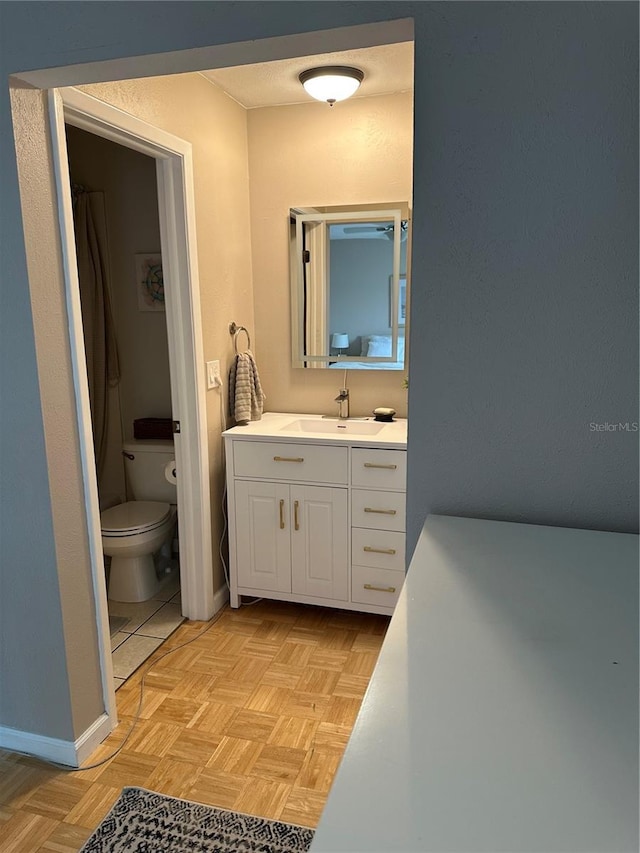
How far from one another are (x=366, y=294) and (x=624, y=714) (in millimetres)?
2469

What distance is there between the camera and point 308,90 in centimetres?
257

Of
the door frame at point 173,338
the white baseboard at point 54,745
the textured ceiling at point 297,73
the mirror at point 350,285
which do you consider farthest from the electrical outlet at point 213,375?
the white baseboard at point 54,745

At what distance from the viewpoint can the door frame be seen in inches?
72.8

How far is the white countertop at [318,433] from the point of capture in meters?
2.65

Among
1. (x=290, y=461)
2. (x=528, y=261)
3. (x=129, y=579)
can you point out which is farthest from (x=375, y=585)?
(x=528, y=261)

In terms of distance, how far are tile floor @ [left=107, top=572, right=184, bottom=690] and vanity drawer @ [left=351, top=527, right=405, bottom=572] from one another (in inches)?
35.2

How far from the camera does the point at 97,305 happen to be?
10.7 ft

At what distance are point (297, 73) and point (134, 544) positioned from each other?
220cm

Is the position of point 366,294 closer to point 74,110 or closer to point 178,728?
point 74,110

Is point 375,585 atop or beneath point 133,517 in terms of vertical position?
beneath

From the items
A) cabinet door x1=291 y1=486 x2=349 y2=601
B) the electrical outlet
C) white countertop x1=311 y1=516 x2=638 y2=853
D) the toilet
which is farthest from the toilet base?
white countertop x1=311 y1=516 x2=638 y2=853

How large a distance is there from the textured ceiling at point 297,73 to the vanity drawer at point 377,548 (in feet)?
6.21

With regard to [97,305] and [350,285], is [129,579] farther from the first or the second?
[350,285]

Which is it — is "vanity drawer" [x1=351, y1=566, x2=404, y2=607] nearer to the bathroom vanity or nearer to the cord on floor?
the bathroom vanity
